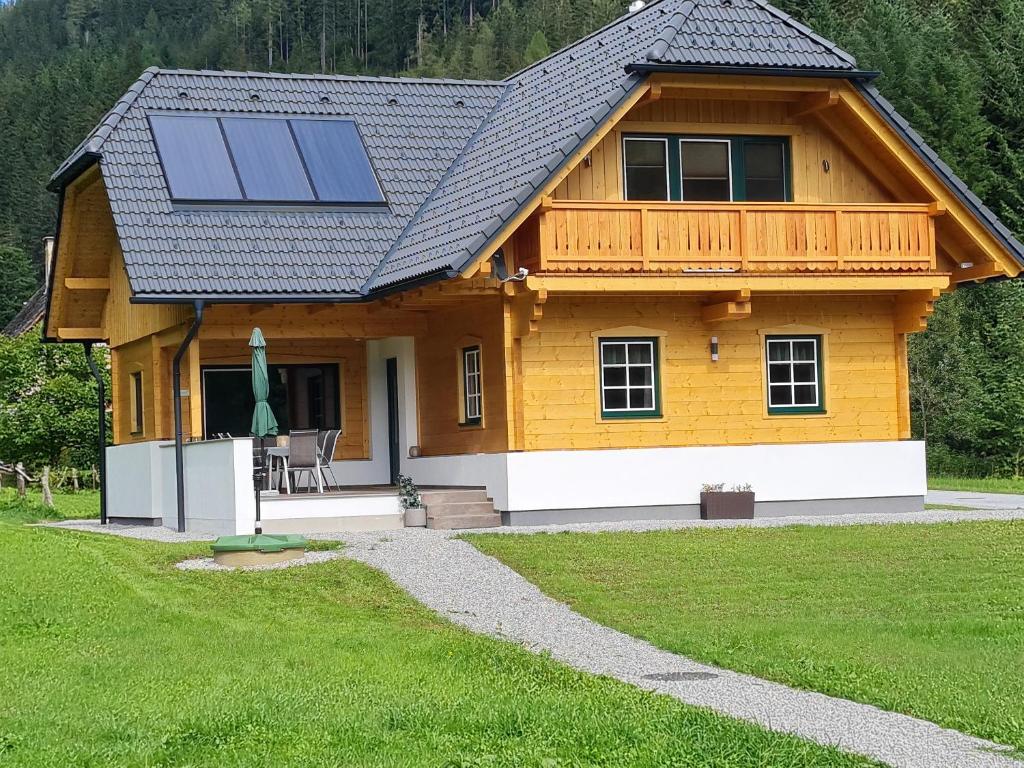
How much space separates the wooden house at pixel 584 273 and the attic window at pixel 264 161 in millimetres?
44

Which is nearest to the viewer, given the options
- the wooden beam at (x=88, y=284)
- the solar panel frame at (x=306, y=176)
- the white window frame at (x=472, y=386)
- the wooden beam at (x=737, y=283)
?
the wooden beam at (x=737, y=283)

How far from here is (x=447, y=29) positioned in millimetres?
110625

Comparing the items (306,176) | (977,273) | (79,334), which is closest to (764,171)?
(977,273)

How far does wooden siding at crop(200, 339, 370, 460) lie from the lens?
24.4 meters

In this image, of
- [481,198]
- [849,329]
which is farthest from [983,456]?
[481,198]

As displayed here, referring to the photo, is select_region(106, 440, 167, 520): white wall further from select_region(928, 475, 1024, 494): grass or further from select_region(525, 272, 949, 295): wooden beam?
select_region(928, 475, 1024, 494): grass

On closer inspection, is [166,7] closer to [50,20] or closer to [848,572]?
[50,20]

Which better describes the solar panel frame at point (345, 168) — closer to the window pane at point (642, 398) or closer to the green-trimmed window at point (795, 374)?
the window pane at point (642, 398)

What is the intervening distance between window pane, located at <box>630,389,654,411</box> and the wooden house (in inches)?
1.5

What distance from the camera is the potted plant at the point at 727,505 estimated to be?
21172 mm

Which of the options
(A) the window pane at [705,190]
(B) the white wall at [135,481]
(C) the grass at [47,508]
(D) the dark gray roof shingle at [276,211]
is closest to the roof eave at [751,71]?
(A) the window pane at [705,190]

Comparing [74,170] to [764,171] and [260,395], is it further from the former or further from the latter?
[764,171]

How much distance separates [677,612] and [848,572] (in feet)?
9.01

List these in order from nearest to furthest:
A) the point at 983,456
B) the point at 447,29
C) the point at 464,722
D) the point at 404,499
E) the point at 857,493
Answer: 1. the point at 464,722
2. the point at 404,499
3. the point at 857,493
4. the point at 983,456
5. the point at 447,29
